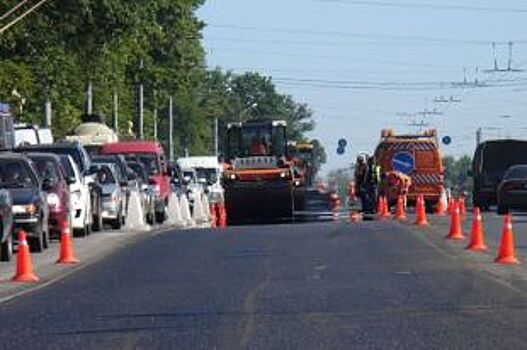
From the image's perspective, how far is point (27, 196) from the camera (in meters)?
24.8

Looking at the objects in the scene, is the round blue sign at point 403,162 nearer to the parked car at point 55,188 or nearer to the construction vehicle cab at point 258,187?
the construction vehicle cab at point 258,187

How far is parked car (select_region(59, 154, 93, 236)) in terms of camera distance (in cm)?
2967

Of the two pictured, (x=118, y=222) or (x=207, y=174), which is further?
(x=207, y=174)

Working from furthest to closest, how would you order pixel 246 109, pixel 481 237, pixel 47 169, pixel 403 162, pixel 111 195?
pixel 246 109 < pixel 403 162 < pixel 111 195 < pixel 47 169 < pixel 481 237

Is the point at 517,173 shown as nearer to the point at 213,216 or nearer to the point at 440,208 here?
the point at 440,208

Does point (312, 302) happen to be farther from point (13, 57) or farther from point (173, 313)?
A: point (13, 57)

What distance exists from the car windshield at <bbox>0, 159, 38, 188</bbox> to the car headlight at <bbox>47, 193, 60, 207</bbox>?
1.12 meters

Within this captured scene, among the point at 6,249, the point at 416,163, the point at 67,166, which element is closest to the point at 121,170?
the point at 67,166

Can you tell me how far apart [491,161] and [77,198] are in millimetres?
22422

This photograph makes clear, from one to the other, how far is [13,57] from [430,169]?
573 inches

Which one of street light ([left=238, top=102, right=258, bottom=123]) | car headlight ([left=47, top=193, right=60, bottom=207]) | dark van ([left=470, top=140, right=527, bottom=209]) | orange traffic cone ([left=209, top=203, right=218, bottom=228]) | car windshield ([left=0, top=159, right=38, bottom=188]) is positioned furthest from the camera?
street light ([left=238, top=102, right=258, bottom=123])

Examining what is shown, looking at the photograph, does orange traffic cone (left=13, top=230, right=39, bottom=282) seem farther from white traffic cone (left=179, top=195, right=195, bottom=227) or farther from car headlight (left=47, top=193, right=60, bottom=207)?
white traffic cone (left=179, top=195, right=195, bottom=227)

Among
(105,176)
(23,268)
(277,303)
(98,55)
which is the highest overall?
(98,55)

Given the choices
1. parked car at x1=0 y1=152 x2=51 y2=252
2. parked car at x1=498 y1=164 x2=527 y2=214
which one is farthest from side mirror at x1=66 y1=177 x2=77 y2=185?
parked car at x1=498 y1=164 x2=527 y2=214
